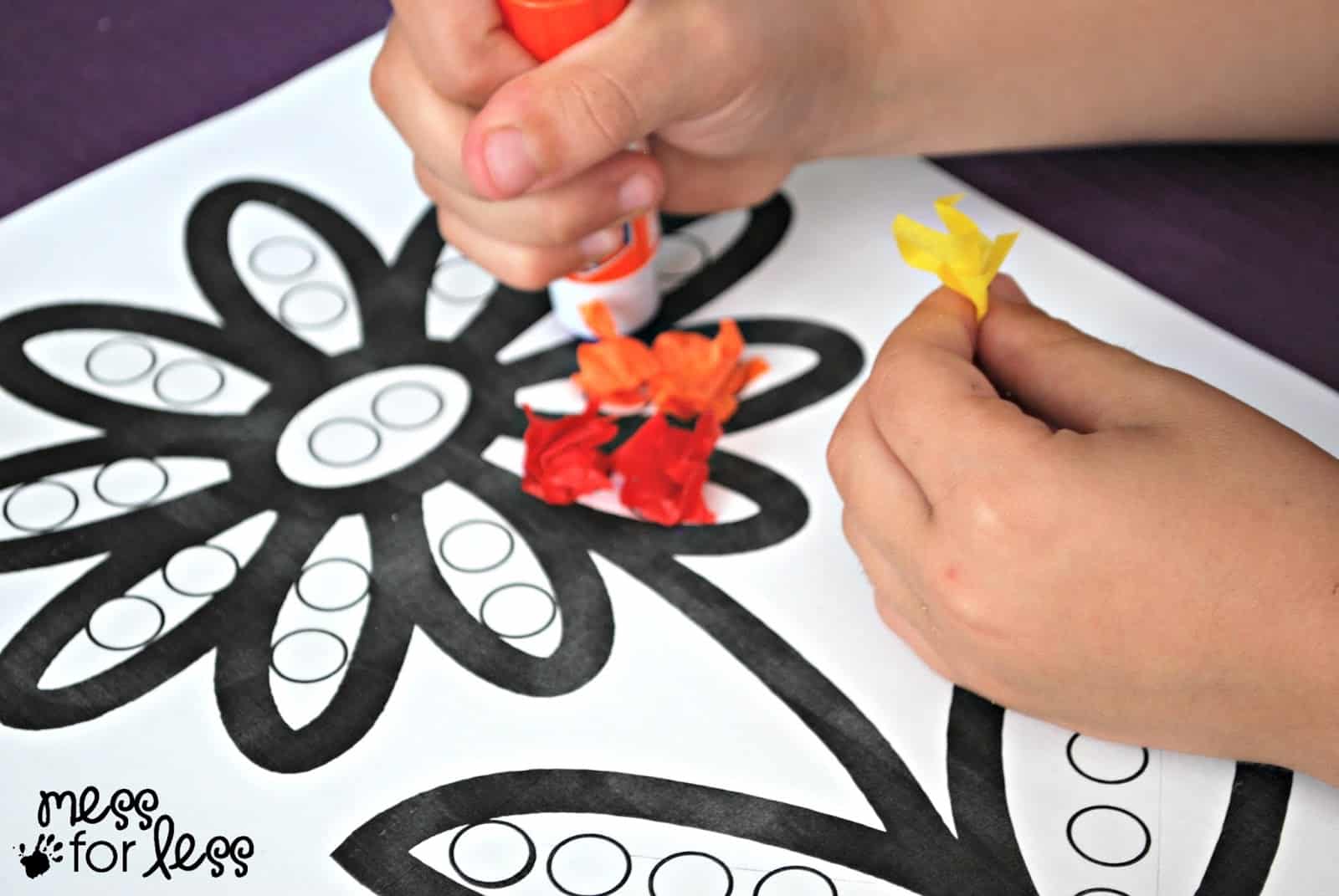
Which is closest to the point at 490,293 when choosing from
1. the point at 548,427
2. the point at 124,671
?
the point at 548,427

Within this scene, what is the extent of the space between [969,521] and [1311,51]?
1.34 ft

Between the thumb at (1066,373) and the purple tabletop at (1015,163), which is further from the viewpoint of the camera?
the purple tabletop at (1015,163)

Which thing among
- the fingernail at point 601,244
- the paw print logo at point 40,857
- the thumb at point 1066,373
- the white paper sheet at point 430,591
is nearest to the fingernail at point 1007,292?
the thumb at point 1066,373

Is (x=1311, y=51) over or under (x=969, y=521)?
over

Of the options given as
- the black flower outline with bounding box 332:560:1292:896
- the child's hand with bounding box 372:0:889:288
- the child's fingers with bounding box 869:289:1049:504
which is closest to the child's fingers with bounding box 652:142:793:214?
the child's hand with bounding box 372:0:889:288

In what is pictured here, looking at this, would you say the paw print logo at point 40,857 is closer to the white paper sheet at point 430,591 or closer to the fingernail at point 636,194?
the white paper sheet at point 430,591

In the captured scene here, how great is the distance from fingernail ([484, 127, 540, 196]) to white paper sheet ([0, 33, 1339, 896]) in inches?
5.9

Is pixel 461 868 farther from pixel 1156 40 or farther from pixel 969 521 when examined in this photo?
pixel 1156 40

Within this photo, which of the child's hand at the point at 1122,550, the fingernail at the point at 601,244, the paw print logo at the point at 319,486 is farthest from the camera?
the fingernail at the point at 601,244

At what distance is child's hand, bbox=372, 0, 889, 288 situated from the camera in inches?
24.8

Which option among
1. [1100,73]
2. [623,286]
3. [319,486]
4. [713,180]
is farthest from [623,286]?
[1100,73]

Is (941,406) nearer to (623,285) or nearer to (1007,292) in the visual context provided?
(1007,292)

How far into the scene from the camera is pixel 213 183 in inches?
33.8

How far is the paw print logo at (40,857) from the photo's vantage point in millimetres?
565
